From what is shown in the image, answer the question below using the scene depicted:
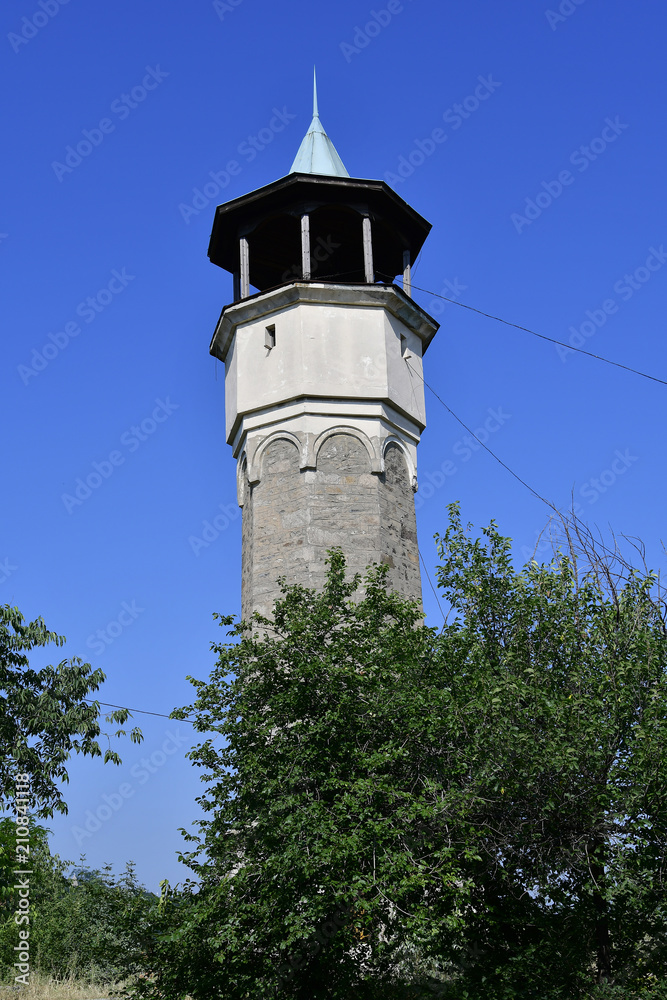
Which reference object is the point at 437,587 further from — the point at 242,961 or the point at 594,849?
the point at 242,961

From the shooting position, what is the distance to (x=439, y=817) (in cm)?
741

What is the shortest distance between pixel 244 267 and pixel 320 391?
8.96 feet

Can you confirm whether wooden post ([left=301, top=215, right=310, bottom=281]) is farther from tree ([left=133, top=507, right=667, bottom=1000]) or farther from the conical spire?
tree ([left=133, top=507, right=667, bottom=1000])

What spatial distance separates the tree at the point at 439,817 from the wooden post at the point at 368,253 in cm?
697

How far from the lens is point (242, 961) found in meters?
7.49

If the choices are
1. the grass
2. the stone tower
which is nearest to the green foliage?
the grass

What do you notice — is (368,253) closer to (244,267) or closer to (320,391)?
(244,267)

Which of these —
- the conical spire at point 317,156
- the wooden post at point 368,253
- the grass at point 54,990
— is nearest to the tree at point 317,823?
the grass at point 54,990

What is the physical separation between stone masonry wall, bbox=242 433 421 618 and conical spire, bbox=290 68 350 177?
5155 millimetres

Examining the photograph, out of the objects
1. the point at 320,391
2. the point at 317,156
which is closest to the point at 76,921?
the point at 320,391

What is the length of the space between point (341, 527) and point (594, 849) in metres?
5.76

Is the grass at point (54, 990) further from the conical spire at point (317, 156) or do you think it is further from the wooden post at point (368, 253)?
the conical spire at point (317, 156)

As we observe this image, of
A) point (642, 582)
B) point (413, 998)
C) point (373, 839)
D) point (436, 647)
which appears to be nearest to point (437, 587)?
point (436, 647)

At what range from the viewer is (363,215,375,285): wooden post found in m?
14.0
